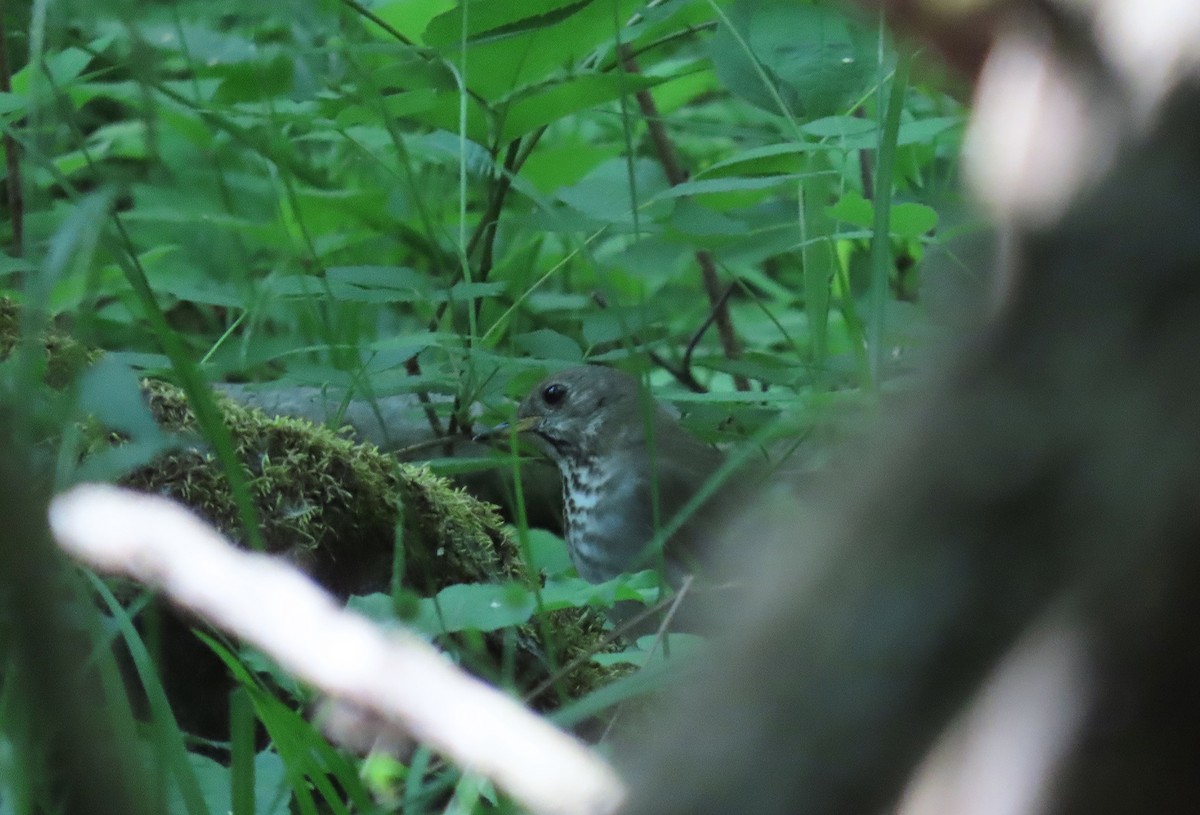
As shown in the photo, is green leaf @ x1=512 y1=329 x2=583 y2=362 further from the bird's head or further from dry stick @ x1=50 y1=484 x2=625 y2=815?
the bird's head

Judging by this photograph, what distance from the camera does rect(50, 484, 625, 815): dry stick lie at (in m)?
0.80

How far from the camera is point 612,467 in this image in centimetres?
287

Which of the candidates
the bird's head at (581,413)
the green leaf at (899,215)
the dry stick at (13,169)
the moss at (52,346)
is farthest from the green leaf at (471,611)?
the bird's head at (581,413)

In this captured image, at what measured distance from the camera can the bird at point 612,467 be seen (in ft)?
8.26

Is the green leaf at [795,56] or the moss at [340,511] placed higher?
the green leaf at [795,56]

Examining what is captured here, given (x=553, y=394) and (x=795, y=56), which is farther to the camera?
(x=553, y=394)

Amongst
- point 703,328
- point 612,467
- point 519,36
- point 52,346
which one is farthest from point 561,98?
point 612,467

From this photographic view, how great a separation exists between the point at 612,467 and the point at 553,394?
30 cm

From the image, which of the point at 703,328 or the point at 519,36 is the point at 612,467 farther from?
the point at 519,36

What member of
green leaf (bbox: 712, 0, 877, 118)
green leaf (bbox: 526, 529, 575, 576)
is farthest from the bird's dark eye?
green leaf (bbox: 712, 0, 877, 118)

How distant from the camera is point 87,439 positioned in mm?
1554

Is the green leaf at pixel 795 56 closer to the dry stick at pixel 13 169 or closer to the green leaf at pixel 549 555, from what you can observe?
the green leaf at pixel 549 555

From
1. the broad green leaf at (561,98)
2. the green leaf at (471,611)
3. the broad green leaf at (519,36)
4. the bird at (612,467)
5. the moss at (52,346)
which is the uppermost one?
the broad green leaf at (519,36)

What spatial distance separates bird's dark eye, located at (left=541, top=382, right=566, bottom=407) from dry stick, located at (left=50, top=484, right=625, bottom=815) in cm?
191
